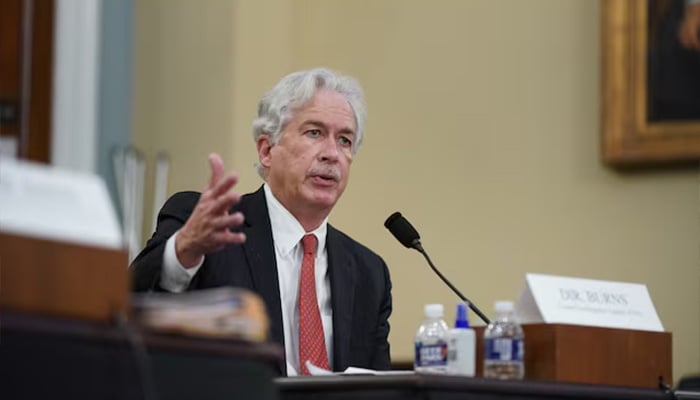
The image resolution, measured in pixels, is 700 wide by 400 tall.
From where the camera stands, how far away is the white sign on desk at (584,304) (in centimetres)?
335

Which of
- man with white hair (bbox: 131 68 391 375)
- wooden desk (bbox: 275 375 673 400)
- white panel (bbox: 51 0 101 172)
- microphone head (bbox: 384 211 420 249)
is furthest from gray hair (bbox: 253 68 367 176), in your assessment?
white panel (bbox: 51 0 101 172)

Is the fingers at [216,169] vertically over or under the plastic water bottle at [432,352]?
over

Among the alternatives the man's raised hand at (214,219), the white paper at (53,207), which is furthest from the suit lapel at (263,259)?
the white paper at (53,207)

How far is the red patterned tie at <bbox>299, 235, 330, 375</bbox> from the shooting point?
375 cm

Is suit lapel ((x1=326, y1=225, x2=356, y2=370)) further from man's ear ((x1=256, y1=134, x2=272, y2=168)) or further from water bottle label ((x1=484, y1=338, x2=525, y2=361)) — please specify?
water bottle label ((x1=484, y1=338, x2=525, y2=361))

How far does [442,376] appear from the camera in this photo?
9.47 ft

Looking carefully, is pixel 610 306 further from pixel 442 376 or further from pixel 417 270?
pixel 417 270

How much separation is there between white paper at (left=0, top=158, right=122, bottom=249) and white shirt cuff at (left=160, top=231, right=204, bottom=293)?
1.27 m

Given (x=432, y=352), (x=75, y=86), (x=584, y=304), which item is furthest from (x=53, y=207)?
(x=75, y=86)

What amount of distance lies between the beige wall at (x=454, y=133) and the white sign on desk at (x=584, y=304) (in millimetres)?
1877

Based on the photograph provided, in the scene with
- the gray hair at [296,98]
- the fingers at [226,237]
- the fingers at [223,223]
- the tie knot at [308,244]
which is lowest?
the tie knot at [308,244]

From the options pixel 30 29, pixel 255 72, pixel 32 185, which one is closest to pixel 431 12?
pixel 255 72

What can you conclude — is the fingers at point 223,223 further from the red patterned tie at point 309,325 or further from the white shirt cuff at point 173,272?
the red patterned tie at point 309,325

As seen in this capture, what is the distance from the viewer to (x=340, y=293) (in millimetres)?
3971
